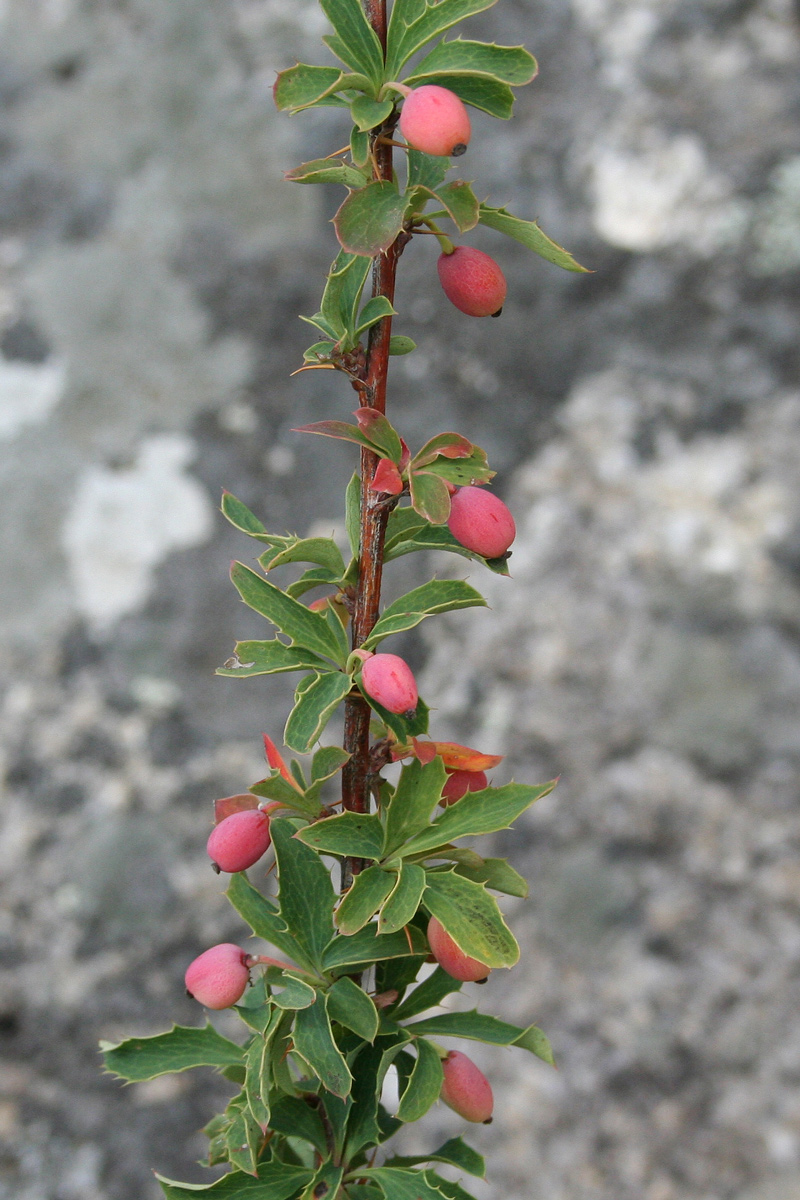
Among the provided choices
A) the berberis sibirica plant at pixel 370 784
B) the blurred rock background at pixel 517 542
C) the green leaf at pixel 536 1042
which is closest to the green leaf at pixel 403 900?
the berberis sibirica plant at pixel 370 784

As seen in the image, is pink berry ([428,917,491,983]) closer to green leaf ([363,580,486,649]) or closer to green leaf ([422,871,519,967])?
green leaf ([422,871,519,967])

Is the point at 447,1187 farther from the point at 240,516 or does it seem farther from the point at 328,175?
the point at 328,175

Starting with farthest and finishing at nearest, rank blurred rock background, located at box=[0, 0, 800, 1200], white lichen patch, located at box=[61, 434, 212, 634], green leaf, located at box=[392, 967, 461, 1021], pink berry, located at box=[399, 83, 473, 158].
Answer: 1. white lichen patch, located at box=[61, 434, 212, 634]
2. blurred rock background, located at box=[0, 0, 800, 1200]
3. green leaf, located at box=[392, 967, 461, 1021]
4. pink berry, located at box=[399, 83, 473, 158]

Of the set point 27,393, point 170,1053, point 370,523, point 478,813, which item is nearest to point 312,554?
point 370,523

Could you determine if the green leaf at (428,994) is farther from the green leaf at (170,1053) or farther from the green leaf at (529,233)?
the green leaf at (529,233)

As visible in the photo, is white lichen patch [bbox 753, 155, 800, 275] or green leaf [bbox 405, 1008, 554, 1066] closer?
green leaf [bbox 405, 1008, 554, 1066]

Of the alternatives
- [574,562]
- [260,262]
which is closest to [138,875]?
[574,562]

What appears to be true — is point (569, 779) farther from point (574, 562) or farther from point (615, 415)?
point (615, 415)

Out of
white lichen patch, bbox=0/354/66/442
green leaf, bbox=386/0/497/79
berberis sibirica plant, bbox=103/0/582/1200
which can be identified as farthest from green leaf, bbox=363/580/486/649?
white lichen patch, bbox=0/354/66/442
